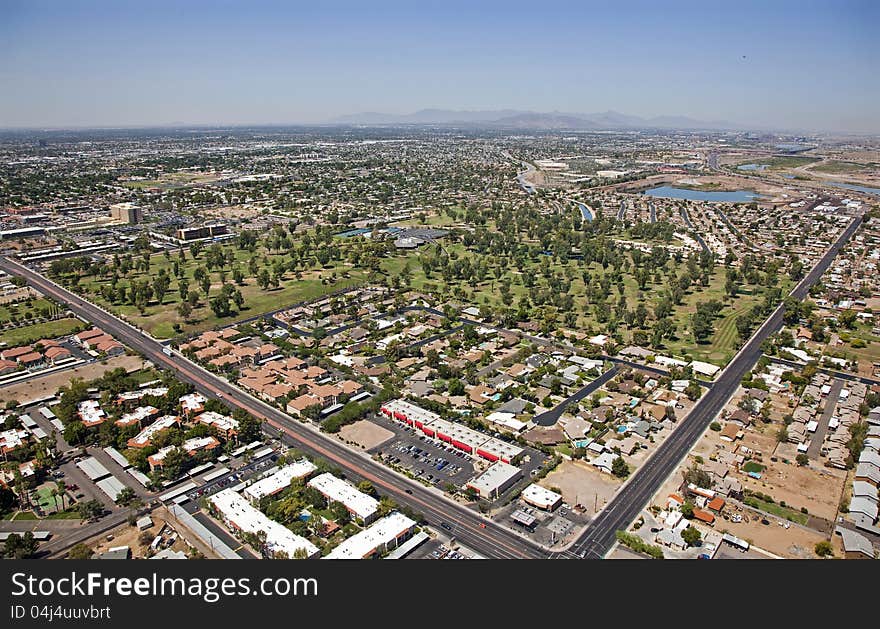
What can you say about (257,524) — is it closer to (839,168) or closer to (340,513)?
(340,513)

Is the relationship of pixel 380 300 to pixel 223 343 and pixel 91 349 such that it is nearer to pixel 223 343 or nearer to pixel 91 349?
→ pixel 223 343

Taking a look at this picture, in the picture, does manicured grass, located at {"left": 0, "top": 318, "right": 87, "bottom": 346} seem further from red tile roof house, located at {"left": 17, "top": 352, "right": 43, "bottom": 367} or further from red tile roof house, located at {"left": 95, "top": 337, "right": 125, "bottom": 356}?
red tile roof house, located at {"left": 95, "top": 337, "right": 125, "bottom": 356}

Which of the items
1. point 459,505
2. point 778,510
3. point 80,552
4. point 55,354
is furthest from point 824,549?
point 55,354

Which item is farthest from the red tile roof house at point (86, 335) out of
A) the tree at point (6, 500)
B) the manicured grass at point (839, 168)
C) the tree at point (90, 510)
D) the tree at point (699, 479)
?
the manicured grass at point (839, 168)

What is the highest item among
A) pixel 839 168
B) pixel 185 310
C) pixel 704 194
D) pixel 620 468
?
pixel 839 168
